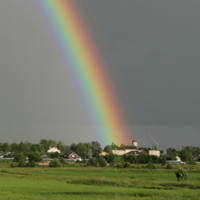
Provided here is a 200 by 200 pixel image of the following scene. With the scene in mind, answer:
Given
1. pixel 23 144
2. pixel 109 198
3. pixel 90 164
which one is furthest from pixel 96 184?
pixel 23 144

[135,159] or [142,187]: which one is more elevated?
[135,159]

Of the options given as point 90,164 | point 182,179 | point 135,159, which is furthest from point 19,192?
point 135,159

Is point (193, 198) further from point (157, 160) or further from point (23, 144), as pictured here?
point (23, 144)

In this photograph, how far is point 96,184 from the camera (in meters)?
38.3

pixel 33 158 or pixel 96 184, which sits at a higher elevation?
pixel 33 158

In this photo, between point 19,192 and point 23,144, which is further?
point 23,144

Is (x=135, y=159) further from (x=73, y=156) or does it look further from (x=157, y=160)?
(x=73, y=156)

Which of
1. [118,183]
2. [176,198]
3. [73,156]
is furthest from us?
[73,156]

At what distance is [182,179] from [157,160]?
232 ft

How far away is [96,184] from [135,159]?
75.5m

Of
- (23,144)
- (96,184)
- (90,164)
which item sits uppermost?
(23,144)

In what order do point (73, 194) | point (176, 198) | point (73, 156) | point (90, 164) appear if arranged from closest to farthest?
point (176, 198)
point (73, 194)
point (90, 164)
point (73, 156)

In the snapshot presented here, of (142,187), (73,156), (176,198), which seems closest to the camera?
(176,198)

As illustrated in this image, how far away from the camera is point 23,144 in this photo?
192375mm
